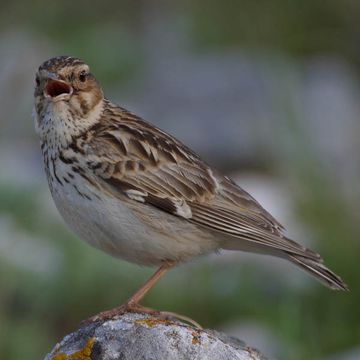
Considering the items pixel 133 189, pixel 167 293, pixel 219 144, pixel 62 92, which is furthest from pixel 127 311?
pixel 219 144

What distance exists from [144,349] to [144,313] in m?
0.59

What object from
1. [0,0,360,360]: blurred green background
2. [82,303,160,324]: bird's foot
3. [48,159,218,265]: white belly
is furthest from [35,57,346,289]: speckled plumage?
[0,0,360,360]: blurred green background

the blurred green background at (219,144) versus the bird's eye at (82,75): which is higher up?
the bird's eye at (82,75)

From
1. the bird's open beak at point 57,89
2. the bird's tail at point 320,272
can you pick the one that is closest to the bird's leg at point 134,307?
the bird's tail at point 320,272

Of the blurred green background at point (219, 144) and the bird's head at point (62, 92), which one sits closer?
the bird's head at point (62, 92)

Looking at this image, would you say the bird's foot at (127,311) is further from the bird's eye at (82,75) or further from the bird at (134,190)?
the bird's eye at (82,75)

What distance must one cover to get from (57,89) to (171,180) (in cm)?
95

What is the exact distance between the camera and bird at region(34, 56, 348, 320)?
7.77 m

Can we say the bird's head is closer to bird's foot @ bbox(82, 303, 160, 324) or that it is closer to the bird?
the bird

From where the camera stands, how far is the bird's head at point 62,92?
318 inches

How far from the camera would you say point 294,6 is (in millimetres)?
18094

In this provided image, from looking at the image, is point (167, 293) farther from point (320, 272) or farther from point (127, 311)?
point (127, 311)

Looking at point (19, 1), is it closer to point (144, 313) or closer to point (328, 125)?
point (328, 125)

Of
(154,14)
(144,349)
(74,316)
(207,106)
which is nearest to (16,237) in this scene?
(74,316)
